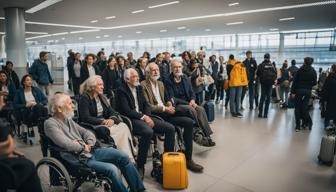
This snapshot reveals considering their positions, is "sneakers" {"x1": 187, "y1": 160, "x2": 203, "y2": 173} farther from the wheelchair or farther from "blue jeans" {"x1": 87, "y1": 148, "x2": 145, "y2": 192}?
the wheelchair

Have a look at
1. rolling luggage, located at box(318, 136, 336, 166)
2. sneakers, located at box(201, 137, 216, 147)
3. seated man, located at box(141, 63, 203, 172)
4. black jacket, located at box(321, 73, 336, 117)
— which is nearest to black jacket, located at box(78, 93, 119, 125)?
seated man, located at box(141, 63, 203, 172)

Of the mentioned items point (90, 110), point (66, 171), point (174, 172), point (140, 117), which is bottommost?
point (174, 172)

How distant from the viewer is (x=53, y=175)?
7.61 feet

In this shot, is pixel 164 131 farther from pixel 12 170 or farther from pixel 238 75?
pixel 238 75

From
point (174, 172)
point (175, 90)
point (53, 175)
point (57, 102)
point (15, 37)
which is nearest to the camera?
point (53, 175)

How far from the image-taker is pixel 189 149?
336 cm

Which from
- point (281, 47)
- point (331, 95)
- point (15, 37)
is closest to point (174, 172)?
point (331, 95)

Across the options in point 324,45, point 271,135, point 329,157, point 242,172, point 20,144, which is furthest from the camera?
point 324,45

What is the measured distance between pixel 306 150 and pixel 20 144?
4.76 metres

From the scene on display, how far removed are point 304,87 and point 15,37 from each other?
9566mm

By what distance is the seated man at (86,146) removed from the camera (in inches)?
89.2

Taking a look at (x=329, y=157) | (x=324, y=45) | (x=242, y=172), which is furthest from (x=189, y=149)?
(x=324, y=45)

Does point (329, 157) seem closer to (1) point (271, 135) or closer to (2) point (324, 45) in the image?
(1) point (271, 135)

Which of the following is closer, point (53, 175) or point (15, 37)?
point (53, 175)
